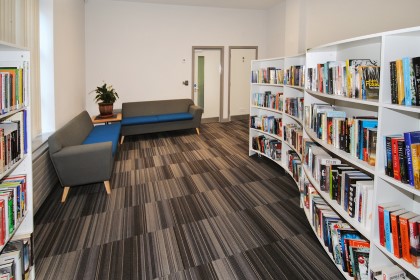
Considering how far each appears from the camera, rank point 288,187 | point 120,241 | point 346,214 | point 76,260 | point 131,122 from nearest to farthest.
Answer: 1. point 346,214
2. point 76,260
3. point 120,241
4. point 288,187
5. point 131,122

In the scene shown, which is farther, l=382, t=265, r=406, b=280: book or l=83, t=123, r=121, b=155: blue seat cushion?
l=83, t=123, r=121, b=155: blue seat cushion

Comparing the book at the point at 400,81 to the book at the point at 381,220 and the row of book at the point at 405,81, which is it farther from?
the book at the point at 381,220

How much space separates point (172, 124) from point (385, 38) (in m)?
5.39

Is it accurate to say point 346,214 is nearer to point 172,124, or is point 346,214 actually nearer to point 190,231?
point 190,231

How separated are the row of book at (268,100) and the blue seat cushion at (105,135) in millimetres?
2473

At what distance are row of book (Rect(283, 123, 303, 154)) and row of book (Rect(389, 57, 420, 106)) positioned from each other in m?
1.95

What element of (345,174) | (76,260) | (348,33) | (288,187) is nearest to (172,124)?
(288,187)

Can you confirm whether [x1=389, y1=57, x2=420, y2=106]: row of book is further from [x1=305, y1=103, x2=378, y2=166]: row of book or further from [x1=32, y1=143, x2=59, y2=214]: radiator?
[x1=32, y1=143, x2=59, y2=214]: radiator

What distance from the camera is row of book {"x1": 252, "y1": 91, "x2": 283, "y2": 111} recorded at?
425cm

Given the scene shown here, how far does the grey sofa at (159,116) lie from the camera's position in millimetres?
6289

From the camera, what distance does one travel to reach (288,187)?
148 inches

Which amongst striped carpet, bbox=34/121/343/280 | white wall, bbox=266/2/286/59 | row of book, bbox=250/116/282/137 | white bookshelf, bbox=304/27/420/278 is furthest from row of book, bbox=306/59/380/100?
white wall, bbox=266/2/286/59

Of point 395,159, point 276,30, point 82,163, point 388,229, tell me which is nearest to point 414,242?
point 388,229

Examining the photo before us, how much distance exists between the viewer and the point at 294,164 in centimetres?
365
